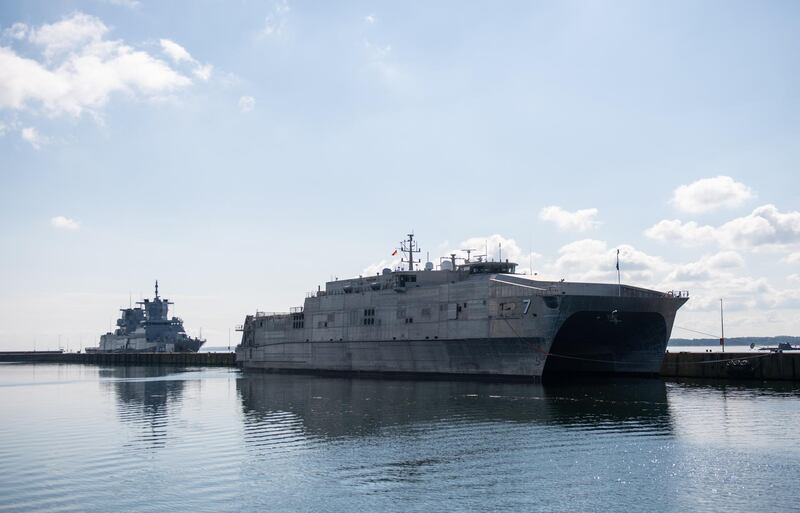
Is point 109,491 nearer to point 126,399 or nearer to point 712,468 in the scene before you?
point 712,468

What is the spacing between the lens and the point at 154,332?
149875 millimetres

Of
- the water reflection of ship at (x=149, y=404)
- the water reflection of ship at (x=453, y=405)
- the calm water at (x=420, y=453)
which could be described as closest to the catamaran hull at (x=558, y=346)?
the water reflection of ship at (x=453, y=405)

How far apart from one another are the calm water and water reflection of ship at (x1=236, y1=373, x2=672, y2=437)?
0.17m

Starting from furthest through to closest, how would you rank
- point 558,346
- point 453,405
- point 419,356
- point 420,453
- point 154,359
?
point 154,359
point 419,356
point 558,346
point 453,405
point 420,453

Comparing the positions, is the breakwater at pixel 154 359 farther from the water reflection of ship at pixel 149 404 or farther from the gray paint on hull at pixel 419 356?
the water reflection of ship at pixel 149 404

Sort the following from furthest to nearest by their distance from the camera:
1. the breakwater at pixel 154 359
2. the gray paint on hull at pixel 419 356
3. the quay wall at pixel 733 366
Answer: the breakwater at pixel 154 359 < the quay wall at pixel 733 366 < the gray paint on hull at pixel 419 356

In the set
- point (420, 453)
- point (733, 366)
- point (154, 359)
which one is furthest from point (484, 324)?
point (154, 359)

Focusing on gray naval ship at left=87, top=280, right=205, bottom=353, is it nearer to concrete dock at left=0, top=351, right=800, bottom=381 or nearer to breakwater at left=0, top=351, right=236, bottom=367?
breakwater at left=0, top=351, right=236, bottom=367

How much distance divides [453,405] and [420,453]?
15278mm

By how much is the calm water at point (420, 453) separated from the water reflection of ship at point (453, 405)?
0.57ft

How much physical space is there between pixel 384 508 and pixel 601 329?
131 ft

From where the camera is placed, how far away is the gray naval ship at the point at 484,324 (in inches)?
2108

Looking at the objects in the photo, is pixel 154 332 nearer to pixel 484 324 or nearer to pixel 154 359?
pixel 154 359

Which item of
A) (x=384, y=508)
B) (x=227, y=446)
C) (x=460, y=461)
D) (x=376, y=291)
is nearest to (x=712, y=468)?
(x=460, y=461)
